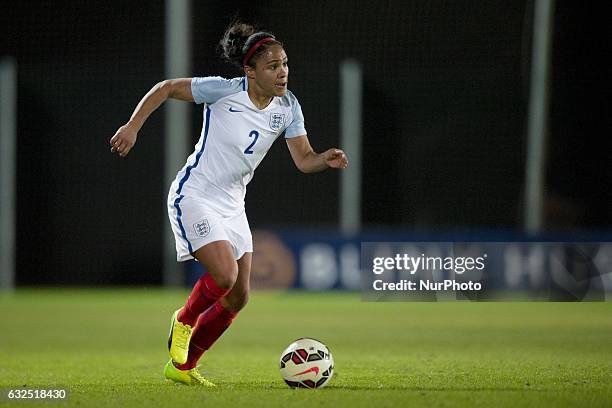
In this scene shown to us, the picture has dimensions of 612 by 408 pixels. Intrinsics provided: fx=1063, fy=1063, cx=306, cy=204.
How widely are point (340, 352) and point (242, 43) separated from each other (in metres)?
2.90

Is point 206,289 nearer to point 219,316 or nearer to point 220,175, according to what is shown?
point 219,316

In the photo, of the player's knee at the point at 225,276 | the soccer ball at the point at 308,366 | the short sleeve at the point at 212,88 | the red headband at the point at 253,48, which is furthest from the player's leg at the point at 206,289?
the red headband at the point at 253,48

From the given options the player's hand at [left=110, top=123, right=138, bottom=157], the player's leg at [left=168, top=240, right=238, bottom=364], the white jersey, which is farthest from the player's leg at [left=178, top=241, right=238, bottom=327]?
the player's hand at [left=110, top=123, right=138, bottom=157]

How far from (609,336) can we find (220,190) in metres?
4.57

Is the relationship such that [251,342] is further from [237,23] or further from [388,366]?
[237,23]

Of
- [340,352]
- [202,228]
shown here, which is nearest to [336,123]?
[340,352]

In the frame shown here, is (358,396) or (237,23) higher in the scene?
(237,23)

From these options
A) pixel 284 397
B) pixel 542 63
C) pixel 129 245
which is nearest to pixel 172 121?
pixel 129 245

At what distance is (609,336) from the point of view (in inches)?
363

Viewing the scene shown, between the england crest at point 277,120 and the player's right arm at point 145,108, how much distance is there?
49cm

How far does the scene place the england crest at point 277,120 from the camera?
6.24 metres

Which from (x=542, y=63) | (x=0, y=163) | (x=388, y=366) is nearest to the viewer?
(x=388, y=366)

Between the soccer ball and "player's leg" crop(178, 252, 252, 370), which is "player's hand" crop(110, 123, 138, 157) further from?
the soccer ball

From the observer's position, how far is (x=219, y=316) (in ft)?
20.2
